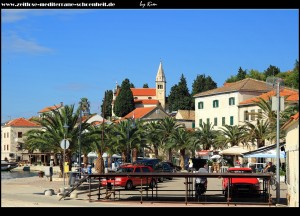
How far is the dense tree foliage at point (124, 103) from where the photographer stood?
517 feet

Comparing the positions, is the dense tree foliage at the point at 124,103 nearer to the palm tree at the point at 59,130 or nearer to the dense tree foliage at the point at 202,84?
the dense tree foliage at the point at 202,84

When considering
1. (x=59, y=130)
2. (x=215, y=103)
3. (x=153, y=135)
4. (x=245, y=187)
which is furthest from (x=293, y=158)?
(x=215, y=103)

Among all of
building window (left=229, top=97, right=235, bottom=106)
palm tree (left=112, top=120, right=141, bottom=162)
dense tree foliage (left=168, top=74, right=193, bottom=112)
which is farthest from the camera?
dense tree foliage (left=168, top=74, right=193, bottom=112)

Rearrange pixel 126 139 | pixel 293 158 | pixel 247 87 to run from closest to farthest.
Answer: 1. pixel 293 158
2. pixel 126 139
3. pixel 247 87

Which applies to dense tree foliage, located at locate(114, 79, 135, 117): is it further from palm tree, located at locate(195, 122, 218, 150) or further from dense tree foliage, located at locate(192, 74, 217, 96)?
palm tree, located at locate(195, 122, 218, 150)

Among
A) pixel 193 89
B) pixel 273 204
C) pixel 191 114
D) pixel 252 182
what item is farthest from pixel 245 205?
pixel 193 89

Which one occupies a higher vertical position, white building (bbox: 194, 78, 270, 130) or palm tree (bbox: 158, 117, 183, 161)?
white building (bbox: 194, 78, 270, 130)

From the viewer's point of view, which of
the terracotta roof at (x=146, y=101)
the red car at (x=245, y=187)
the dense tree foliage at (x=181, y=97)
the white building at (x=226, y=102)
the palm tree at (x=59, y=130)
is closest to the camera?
the red car at (x=245, y=187)

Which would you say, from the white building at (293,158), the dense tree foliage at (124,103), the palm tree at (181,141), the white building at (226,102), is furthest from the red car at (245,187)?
the dense tree foliage at (124,103)

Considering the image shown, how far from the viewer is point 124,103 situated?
15788cm

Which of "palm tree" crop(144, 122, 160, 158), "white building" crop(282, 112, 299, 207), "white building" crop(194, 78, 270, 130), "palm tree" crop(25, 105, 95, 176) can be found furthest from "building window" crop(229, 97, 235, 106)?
"white building" crop(282, 112, 299, 207)

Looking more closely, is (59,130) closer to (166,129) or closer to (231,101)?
(166,129)

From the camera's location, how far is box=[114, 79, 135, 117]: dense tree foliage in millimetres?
157500
